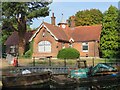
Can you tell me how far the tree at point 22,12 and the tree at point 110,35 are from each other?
33.1ft

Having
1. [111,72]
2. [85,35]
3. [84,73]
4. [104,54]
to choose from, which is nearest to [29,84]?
[84,73]

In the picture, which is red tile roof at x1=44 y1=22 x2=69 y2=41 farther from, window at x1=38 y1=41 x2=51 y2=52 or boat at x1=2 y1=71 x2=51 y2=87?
boat at x1=2 y1=71 x2=51 y2=87

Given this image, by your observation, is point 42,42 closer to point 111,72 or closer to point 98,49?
point 98,49

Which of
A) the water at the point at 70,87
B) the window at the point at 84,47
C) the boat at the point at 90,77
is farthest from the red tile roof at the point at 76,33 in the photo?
the water at the point at 70,87

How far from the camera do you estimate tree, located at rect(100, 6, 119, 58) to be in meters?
41.0

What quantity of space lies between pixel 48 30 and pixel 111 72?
2440 centimetres

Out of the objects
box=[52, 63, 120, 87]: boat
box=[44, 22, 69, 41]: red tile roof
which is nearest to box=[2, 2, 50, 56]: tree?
box=[44, 22, 69, 41]: red tile roof

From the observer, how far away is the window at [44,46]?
46656 millimetres

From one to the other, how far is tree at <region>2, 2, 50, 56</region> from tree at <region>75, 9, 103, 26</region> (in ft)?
72.1

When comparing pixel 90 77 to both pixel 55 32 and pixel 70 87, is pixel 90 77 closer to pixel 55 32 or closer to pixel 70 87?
pixel 70 87

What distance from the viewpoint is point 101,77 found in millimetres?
22359

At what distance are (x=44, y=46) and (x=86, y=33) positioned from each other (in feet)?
25.3

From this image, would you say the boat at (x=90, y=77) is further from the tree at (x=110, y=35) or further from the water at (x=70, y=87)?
the tree at (x=110, y=35)

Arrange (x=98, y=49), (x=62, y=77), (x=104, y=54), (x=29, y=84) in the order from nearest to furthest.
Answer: (x=29, y=84), (x=62, y=77), (x=104, y=54), (x=98, y=49)
